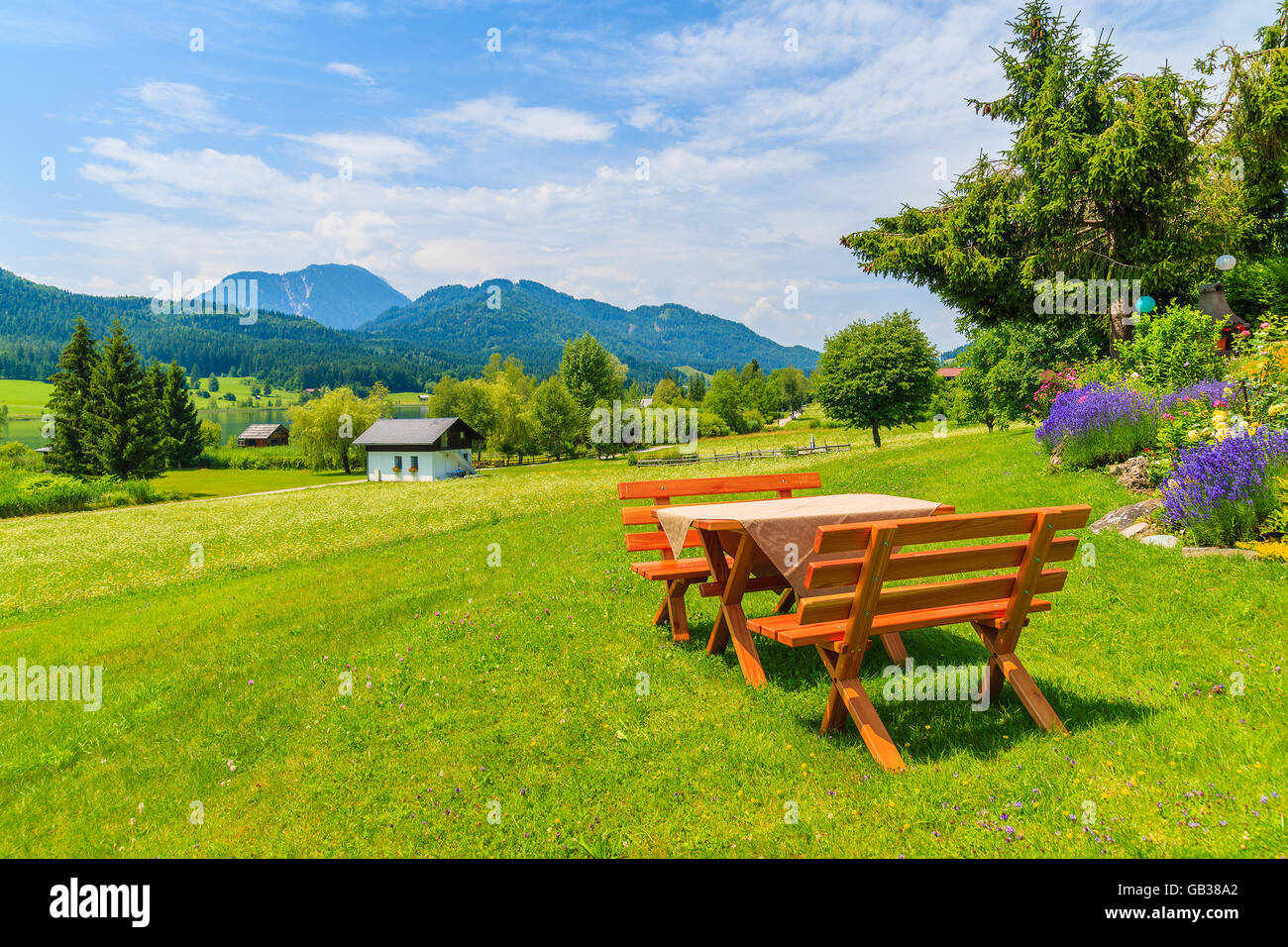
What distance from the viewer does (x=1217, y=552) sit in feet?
25.0

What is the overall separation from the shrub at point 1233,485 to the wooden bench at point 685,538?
461 centimetres

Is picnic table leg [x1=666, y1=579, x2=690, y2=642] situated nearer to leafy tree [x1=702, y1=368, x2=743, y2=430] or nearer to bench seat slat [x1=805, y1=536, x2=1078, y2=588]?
bench seat slat [x1=805, y1=536, x2=1078, y2=588]

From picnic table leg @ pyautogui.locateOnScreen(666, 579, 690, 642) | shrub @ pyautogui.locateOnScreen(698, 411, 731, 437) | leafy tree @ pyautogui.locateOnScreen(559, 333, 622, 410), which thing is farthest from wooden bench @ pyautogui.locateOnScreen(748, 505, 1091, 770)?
shrub @ pyautogui.locateOnScreen(698, 411, 731, 437)

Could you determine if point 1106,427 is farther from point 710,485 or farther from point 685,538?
point 685,538

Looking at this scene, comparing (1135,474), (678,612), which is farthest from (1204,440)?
(678,612)

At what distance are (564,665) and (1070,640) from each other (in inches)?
205

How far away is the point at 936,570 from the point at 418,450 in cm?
6428

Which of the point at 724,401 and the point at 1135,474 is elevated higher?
the point at 724,401

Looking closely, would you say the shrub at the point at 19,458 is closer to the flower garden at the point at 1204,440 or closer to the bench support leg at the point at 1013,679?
the bench support leg at the point at 1013,679

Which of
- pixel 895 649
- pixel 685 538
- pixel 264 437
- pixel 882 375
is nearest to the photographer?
pixel 685 538

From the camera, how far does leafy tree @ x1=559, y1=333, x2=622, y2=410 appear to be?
87312 mm

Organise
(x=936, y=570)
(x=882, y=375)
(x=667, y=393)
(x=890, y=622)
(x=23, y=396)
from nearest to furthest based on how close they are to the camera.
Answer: (x=936, y=570) < (x=890, y=622) < (x=882, y=375) < (x=667, y=393) < (x=23, y=396)

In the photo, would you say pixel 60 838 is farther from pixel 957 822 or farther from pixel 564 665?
pixel 957 822
